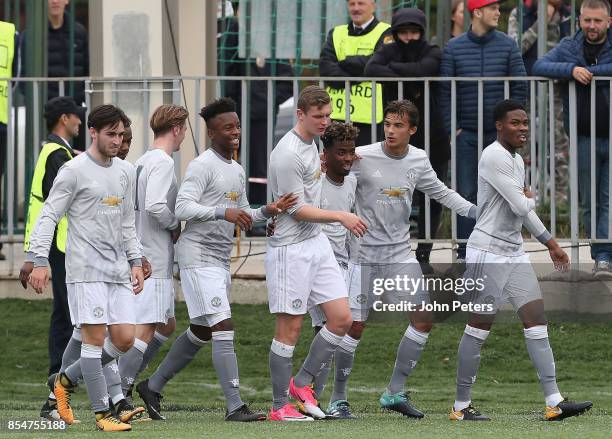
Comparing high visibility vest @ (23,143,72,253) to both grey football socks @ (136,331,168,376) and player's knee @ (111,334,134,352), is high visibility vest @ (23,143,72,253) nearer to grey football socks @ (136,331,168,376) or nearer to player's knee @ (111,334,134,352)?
grey football socks @ (136,331,168,376)

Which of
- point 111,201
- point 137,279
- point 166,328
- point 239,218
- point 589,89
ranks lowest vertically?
point 166,328

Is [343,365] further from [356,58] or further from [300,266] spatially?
[356,58]

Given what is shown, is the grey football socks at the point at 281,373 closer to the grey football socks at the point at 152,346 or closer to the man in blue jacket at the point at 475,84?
the grey football socks at the point at 152,346

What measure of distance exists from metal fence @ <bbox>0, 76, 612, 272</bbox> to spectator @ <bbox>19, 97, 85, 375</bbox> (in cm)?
177

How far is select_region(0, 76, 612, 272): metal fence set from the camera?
1421cm

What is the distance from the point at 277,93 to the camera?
52.5 feet

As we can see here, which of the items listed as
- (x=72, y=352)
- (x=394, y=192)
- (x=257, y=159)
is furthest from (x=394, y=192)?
(x=257, y=159)

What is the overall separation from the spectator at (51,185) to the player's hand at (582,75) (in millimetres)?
3787

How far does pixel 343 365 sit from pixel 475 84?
134 inches

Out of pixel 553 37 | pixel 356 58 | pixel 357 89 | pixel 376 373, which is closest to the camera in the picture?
pixel 376 373

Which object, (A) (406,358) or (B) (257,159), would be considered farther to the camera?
(B) (257,159)

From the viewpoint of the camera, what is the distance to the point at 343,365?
1176 cm

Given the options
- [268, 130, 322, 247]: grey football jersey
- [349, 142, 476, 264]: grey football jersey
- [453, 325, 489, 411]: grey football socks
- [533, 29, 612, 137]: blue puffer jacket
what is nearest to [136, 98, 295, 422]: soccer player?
[268, 130, 322, 247]: grey football jersey

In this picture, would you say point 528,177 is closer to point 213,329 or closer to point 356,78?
point 356,78
